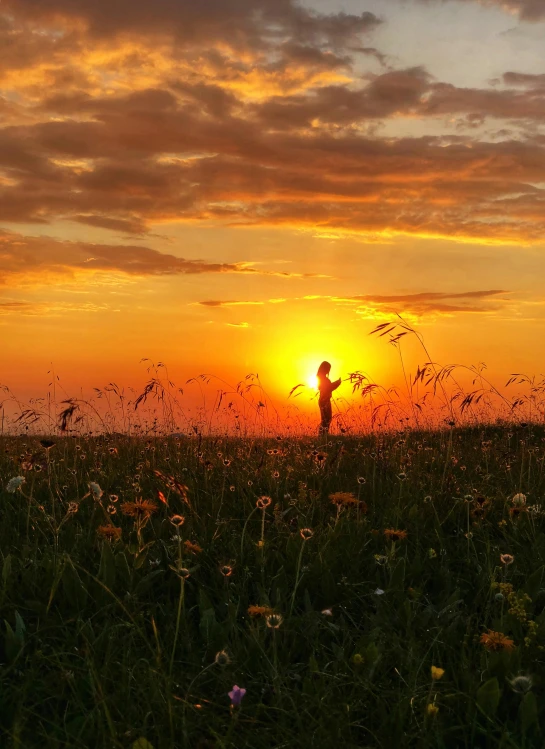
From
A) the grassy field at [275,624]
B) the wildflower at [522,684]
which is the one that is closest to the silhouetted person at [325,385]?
the grassy field at [275,624]

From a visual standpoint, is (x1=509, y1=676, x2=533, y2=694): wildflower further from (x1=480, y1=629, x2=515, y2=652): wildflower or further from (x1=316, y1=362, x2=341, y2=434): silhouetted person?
(x1=316, y1=362, x2=341, y2=434): silhouetted person

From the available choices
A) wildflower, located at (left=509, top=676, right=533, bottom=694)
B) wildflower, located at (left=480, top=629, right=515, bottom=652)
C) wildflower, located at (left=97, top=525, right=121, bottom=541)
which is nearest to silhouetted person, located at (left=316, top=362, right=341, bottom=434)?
wildflower, located at (left=97, top=525, right=121, bottom=541)

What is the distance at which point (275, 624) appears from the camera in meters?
2.58

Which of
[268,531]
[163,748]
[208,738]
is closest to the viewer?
[163,748]

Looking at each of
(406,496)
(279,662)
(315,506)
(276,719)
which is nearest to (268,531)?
(315,506)

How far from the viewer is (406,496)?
543 cm

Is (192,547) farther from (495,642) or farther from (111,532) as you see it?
(495,642)

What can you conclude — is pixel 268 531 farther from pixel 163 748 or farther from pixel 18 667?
pixel 163 748

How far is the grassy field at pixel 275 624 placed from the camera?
8.08ft

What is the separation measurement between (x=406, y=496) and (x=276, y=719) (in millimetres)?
3095

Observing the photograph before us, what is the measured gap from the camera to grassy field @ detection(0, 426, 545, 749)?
2.46m

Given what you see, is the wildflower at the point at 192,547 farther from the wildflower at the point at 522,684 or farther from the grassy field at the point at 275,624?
the wildflower at the point at 522,684

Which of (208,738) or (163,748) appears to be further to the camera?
(208,738)

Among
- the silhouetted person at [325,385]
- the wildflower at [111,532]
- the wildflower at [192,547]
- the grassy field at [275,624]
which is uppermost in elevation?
the silhouetted person at [325,385]
